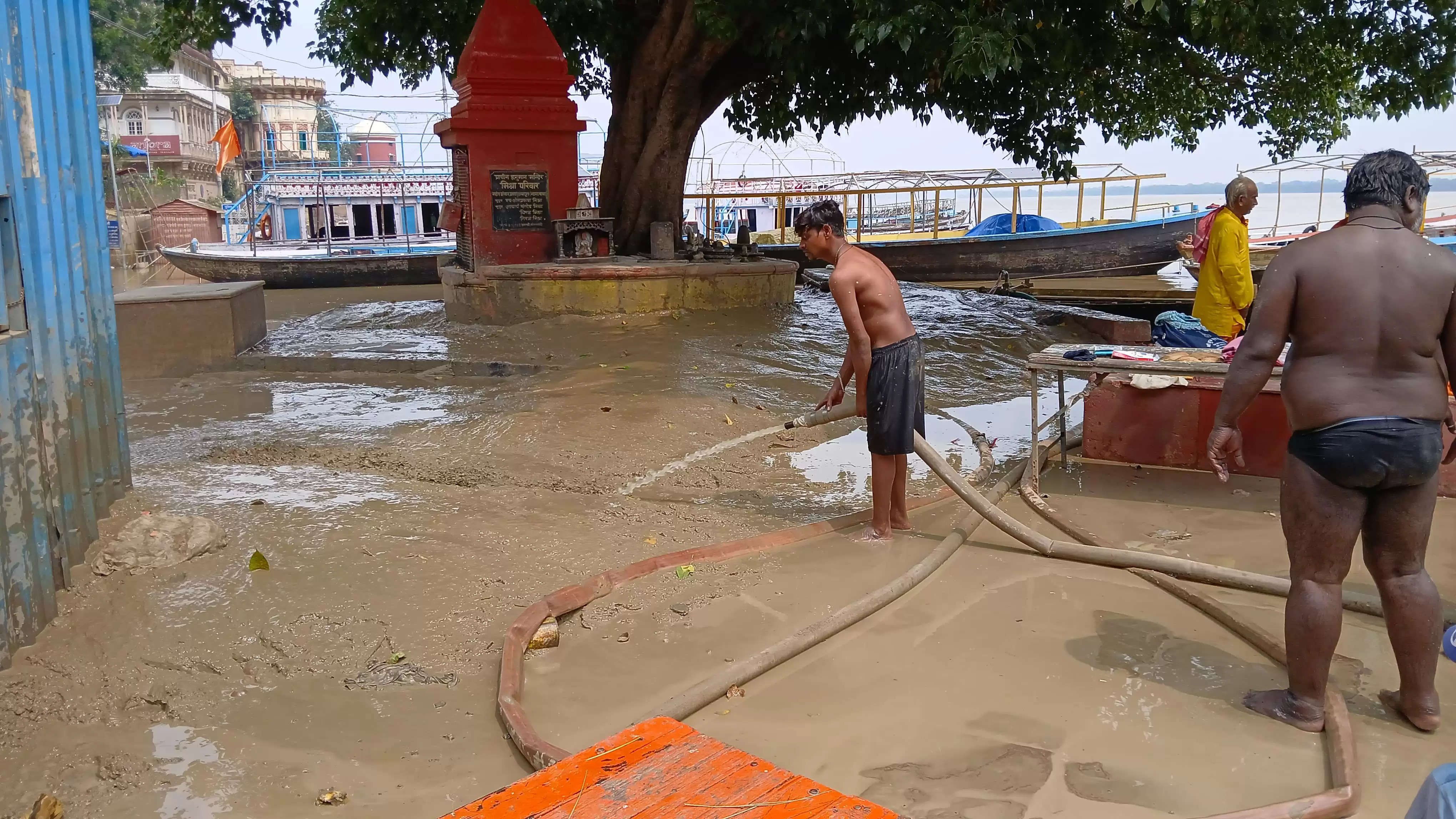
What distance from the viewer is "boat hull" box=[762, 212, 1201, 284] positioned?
22562 mm

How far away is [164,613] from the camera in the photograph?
4.02 metres

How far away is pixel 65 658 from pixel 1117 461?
557cm

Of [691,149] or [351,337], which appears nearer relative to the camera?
[351,337]

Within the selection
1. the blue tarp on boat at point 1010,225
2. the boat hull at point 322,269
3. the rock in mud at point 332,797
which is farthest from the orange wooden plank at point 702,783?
the blue tarp on boat at point 1010,225

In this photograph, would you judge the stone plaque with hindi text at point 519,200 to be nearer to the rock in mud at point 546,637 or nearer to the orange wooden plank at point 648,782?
the rock in mud at point 546,637

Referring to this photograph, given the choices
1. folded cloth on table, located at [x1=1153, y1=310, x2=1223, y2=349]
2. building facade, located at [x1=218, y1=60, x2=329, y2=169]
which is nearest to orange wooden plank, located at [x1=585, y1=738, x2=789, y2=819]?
folded cloth on table, located at [x1=1153, y1=310, x2=1223, y2=349]

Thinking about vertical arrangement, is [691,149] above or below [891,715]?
above

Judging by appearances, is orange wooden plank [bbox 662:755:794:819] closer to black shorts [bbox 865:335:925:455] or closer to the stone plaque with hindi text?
black shorts [bbox 865:335:925:455]

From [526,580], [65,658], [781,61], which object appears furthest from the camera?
[781,61]

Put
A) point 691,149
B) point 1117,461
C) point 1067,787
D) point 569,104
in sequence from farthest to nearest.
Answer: point 691,149 → point 569,104 → point 1117,461 → point 1067,787

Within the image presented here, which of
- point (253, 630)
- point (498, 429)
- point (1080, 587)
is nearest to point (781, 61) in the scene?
point (498, 429)

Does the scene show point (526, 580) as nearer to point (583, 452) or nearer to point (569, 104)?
point (583, 452)

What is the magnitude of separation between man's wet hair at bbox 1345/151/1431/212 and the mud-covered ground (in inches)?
96.0

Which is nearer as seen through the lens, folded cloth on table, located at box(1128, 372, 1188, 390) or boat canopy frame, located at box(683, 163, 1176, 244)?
folded cloth on table, located at box(1128, 372, 1188, 390)
